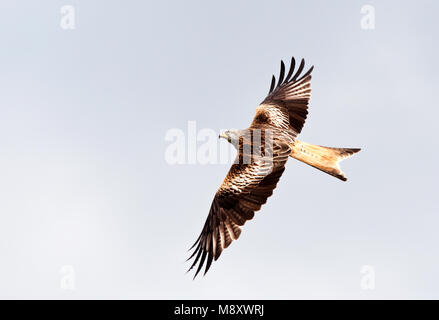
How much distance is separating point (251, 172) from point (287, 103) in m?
2.98

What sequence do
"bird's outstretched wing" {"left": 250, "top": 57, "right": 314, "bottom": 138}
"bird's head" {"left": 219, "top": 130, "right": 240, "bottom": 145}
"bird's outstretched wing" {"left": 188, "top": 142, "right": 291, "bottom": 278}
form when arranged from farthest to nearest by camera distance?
1. "bird's outstretched wing" {"left": 250, "top": 57, "right": 314, "bottom": 138}
2. "bird's head" {"left": 219, "top": 130, "right": 240, "bottom": 145}
3. "bird's outstretched wing" {"left": 188, "top": 142, "right": 291, "bottom": 278}

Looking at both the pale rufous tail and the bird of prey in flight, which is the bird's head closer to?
the bird of prey in flight

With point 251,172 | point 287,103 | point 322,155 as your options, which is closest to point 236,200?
point 251,172

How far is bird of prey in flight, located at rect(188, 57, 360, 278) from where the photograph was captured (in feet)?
38.7

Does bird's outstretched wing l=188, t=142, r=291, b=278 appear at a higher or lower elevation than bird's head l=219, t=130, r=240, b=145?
lower

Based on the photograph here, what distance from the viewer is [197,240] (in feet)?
39.3

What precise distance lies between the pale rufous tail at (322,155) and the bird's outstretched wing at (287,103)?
63 centimetres

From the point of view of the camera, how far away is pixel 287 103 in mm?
14336

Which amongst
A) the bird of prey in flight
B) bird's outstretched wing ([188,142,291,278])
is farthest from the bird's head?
bird's outstretched wing ([188,142,291,278])

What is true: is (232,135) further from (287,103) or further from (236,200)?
(287,103)

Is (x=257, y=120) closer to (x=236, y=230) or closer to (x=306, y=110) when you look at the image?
(x=306, y=110)

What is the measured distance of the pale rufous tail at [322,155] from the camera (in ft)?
40.8

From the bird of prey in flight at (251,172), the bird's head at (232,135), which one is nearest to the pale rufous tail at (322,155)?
the bird of prey in flight at (251,172)
